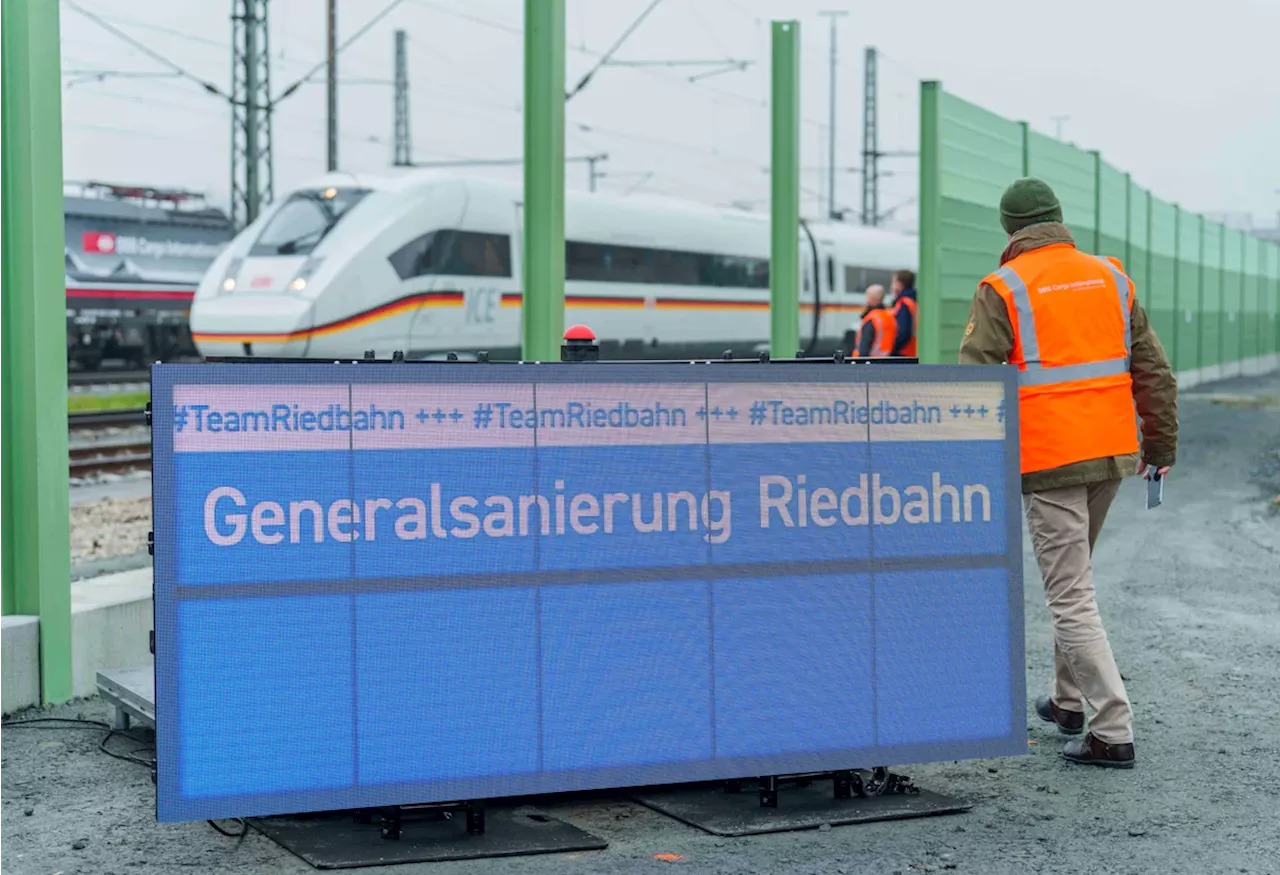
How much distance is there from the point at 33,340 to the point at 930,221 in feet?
28.3

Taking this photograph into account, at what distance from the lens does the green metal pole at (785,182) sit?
37.1 feet

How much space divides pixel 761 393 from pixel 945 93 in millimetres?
9480

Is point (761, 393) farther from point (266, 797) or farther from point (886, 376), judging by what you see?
point (266, 797)

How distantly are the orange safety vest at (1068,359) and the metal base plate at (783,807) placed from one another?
1.20 metres

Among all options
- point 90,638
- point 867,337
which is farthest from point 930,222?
point 90,638

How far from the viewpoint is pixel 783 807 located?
4.97 meters

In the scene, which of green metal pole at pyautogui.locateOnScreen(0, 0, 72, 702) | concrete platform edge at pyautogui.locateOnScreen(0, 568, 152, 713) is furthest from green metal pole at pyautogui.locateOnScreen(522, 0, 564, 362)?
green metal pole at pyautogui.locateOnScreen(0, 0, 72, 702)

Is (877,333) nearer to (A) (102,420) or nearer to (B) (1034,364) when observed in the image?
(B) (1034,364)

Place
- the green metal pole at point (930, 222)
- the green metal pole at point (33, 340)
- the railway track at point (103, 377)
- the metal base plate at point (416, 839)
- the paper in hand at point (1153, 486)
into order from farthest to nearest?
the railway track at point (103, 377)
the green metal pole at point (930, 222)
the green metal pole at point (33, 340)
the paper in hand at point (1153, 486)
the metal base plate at point (416, 839)

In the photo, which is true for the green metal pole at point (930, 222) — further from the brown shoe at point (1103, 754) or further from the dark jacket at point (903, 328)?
the brown shoe at point (1103, 754)

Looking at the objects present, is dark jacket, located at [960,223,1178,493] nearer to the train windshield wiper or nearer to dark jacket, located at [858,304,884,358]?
dark jacket, located at [858,304,884,358]

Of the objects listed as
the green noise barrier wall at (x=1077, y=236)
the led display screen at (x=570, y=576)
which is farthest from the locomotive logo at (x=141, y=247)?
the led display screen at (x=570, y=576)

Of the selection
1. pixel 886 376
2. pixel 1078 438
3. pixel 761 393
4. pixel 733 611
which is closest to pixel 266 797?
pixel 733 611

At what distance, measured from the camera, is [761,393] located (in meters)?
4.79
